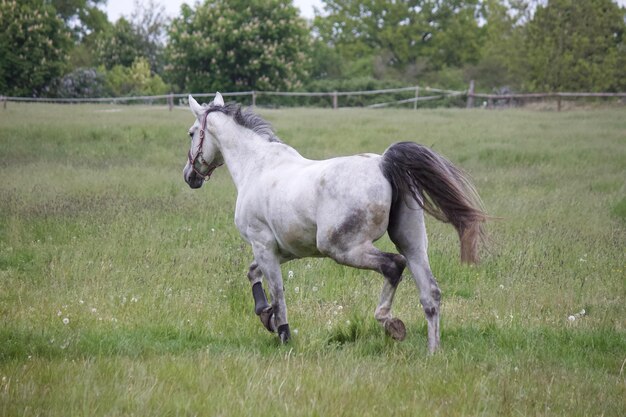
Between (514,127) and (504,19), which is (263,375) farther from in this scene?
(504,19)

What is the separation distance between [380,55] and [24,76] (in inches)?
1444

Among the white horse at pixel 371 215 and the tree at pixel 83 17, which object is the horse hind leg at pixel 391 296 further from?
the tree at pixel 83 17

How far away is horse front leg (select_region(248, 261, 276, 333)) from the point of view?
6.71 meters

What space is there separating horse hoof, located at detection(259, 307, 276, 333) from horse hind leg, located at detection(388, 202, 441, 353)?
1.37 meters

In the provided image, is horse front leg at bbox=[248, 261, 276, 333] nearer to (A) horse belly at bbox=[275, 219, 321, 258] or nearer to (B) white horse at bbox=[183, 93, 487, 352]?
(B) white horse at bbox=[183, 93, 487, 352]

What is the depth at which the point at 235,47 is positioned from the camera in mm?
50750

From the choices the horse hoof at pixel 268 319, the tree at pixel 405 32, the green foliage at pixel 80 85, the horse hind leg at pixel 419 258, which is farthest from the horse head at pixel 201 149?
the tree at pixel 405 32

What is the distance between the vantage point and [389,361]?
5809 mm

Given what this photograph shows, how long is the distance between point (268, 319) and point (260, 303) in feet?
0.77

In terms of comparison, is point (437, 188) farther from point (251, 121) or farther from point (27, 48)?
point (27, 48)

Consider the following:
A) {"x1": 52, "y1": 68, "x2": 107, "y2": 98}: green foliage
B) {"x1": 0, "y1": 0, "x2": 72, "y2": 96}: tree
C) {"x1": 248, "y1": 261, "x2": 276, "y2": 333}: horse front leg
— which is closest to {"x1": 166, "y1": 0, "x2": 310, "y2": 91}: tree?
{"x1": 52, "y1": 68, "x2": 107, "y2": 98}: green foliage

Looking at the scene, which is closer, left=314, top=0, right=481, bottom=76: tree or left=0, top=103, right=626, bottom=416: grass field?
left=0, top=103, right=626, bottom=416: grass field

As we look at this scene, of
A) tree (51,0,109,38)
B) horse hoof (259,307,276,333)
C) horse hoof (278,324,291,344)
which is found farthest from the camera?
tree (51,0,109,38)

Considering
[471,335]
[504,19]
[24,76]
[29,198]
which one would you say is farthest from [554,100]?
[471,335]
